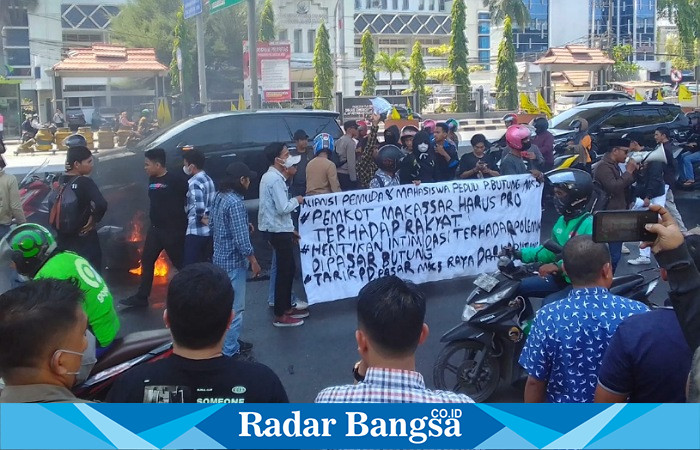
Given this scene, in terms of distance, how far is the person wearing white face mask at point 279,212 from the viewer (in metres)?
6.89

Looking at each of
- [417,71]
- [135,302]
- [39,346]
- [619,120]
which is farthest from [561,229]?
[417,71]

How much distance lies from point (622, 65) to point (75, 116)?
1657 inches

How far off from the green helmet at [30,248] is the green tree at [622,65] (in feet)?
181

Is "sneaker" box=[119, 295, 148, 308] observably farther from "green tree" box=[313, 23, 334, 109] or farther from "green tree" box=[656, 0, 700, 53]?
"green tree" box=[313, 23, 334, 109]

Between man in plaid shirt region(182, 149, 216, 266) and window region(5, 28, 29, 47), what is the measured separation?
28.6 metres

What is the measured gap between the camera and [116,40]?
36.5 meters

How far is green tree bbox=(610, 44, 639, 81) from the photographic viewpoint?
55594 millimetres

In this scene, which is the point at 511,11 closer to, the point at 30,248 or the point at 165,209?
the point at 165,209

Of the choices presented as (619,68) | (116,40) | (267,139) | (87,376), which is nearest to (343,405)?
(87,376)

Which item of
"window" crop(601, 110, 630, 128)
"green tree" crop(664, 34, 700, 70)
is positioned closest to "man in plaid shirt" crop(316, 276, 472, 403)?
"window" crop(601, 110, 630, 128)

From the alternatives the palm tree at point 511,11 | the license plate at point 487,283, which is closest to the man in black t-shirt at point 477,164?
the license plate at point 487,283

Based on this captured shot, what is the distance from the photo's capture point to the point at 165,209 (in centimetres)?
757

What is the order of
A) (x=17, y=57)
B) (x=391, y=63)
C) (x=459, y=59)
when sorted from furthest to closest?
(x=391, y=63) < (x=459, y=59) < (x=17, y=57)

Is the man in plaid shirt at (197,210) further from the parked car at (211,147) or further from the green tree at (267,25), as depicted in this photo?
the green tree at (267,25)
